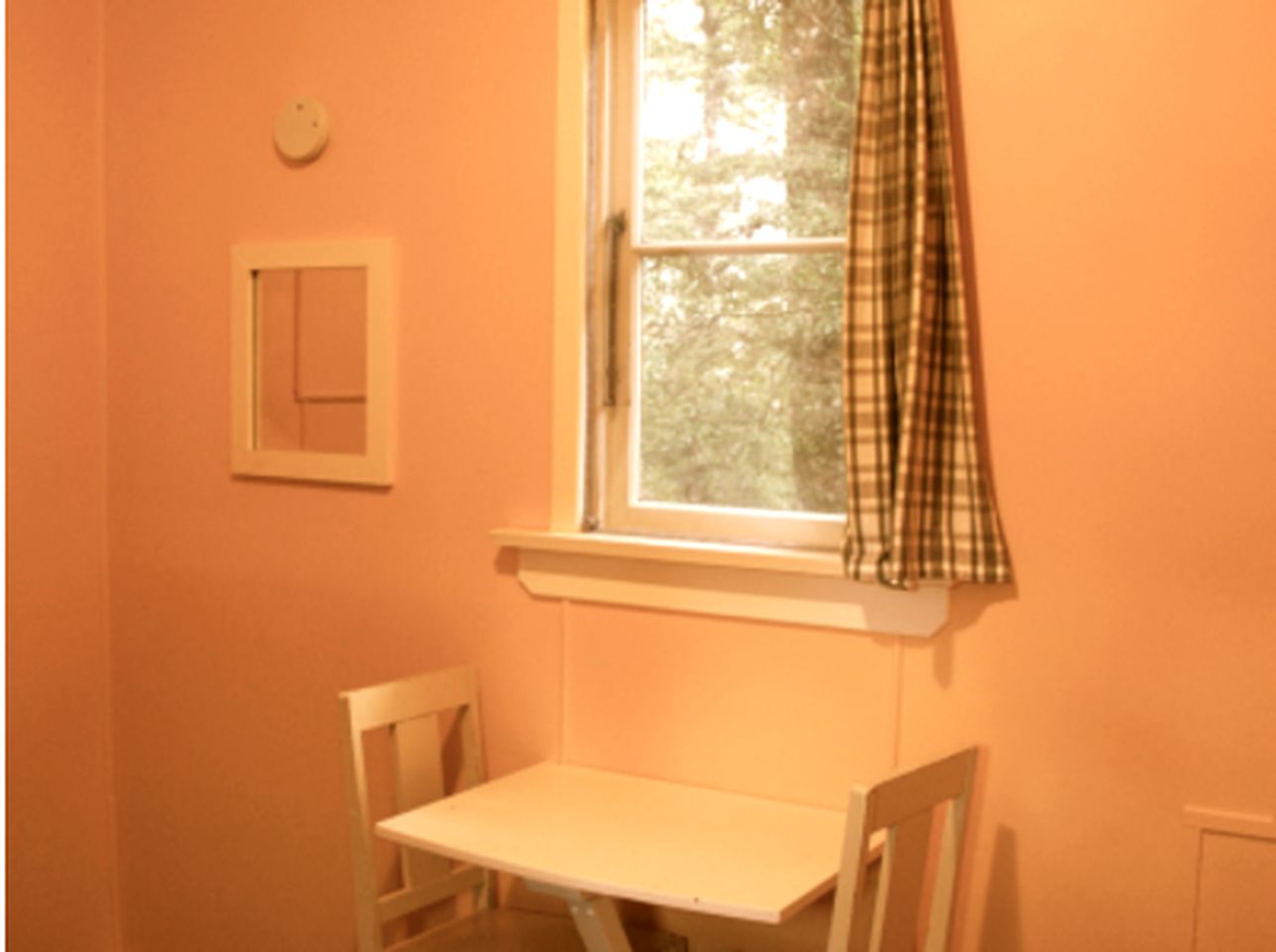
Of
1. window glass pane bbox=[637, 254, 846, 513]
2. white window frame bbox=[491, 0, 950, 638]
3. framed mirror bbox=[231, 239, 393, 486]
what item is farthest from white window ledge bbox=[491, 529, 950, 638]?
framed mirror bbox=[231, 239, 393, 486]

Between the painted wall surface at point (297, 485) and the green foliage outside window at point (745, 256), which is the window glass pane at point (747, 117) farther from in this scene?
the painted wall surface at point (297, 485)

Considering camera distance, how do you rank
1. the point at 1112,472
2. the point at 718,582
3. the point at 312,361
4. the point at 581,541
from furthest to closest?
1. the point at 312,361
2. the point at 581,541
3. the point at 718,582
4. the point at 1112,472

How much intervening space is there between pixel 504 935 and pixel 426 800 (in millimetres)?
265

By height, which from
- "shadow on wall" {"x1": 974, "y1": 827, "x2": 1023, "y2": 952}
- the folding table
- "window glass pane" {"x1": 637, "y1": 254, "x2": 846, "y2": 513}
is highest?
"window glass pane" {"x1": 637, "y1": 254, "x2": 846, "y2": 513}

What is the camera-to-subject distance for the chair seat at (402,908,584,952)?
2176 millimetres

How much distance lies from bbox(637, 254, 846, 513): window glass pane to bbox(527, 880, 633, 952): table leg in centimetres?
70

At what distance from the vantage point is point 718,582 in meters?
2.17

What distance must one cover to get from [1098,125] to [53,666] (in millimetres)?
2323

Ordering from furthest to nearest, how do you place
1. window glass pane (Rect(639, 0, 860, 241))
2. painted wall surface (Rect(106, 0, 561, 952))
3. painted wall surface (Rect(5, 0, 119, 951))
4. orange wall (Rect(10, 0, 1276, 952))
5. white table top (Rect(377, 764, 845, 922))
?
painted wall surface (Rect(5, 0, 119, 951)) < painted wall surface (Rect(106, 0, 561, 952)) < window glass pane (Rect(639, 0, 860, 241)) < orange wall (Rect(10, 0, 1276, 952)) < white table top (Rect(377, 764, 845, 922))

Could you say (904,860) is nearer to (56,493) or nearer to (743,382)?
(743,382)

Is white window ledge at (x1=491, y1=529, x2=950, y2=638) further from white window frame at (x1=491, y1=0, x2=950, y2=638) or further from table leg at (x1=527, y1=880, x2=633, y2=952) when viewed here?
table leg at (x1=527, y1=880, x2=633, y2=952)

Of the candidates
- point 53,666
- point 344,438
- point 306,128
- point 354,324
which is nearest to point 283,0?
point 306,128

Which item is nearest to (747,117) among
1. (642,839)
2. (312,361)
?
(312,361)

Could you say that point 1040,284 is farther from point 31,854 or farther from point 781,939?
point 31,854
